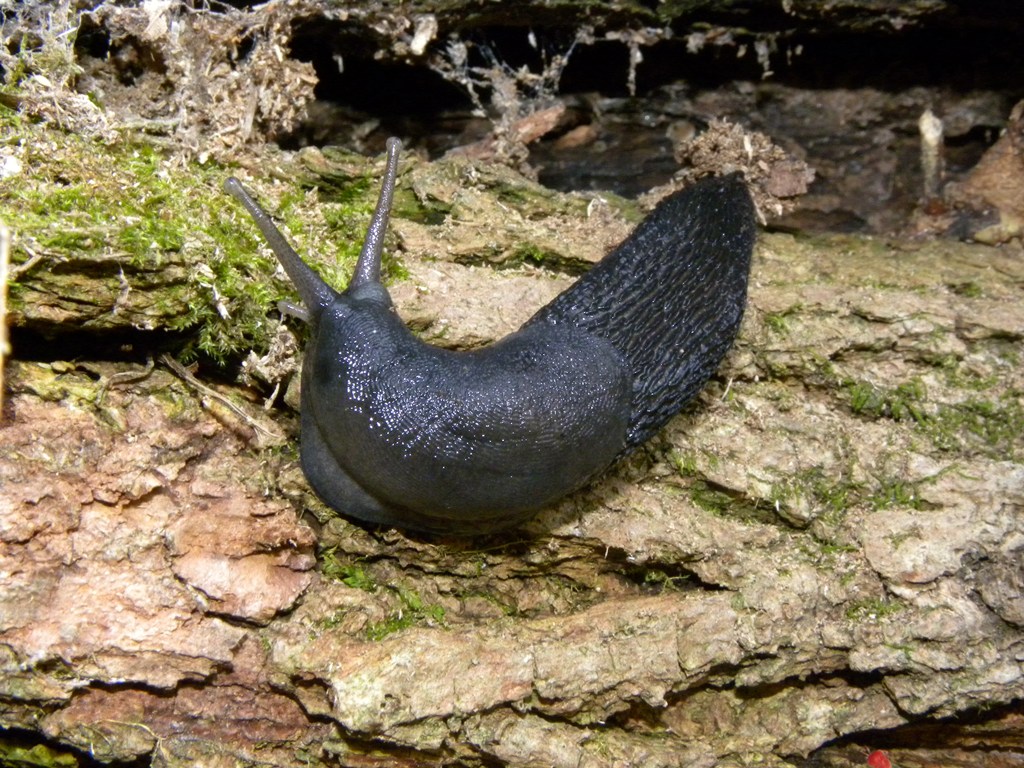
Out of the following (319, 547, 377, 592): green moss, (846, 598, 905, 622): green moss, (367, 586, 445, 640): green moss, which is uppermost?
(319, 547, 377, 592): green moss

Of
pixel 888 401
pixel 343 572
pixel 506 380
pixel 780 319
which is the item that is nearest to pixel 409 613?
pixel 343 572

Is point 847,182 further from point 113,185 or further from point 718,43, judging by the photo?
point 113,185

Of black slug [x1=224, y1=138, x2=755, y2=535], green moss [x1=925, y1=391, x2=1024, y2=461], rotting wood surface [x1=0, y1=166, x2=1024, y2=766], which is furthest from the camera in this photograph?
green moss [x1=925, y1=391, x2=1024, y2=461]

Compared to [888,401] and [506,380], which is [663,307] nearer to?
[506,380]

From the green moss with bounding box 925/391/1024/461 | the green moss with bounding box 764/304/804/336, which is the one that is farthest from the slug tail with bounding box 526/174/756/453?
the green moss with bounding box 925/391/1024/461

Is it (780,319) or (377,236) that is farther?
(780,319)

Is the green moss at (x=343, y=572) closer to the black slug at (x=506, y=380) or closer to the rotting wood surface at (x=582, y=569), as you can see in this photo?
the rotting wood surface at (x=582, y=569)

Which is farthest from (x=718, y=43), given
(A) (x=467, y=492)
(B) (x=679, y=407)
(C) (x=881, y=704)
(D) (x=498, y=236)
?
(C) (x=881, y=704)

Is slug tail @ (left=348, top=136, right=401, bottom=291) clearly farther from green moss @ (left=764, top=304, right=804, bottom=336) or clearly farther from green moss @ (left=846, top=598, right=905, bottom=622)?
green moss @ (left=846, top=598, right=905, bottom=622)
